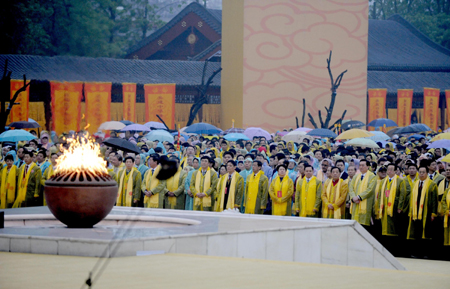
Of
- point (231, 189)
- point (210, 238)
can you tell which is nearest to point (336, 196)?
point (231, 189)

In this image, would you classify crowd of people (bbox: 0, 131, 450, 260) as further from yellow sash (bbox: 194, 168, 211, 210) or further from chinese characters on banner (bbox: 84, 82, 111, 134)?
chinese characters on banner (bbox: 84, 82, 111, 134)

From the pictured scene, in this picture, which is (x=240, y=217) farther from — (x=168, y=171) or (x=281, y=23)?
(x=281, y=23)

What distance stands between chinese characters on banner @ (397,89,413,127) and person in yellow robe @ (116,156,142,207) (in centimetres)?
2567

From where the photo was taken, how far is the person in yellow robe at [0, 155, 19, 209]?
12.4 m

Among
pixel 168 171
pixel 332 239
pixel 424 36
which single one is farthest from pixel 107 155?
pixel 424 36

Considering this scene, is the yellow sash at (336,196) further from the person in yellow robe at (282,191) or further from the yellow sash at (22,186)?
the yellow sash at (22,186)

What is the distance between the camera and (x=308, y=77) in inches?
1331

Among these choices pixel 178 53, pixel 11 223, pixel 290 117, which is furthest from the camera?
pixel 178 53

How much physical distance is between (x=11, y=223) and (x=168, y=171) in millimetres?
4679

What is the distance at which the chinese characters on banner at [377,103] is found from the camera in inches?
1391

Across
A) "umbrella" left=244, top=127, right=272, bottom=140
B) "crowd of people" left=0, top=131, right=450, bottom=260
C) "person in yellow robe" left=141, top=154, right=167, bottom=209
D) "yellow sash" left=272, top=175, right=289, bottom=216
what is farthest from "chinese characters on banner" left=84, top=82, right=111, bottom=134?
"yellow sash" left=272, top=175, right=289, bottom=216

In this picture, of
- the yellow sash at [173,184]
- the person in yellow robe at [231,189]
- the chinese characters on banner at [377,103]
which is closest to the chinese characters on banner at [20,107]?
the chinese characters on banner at [377,103]

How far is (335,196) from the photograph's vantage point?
34.6ft

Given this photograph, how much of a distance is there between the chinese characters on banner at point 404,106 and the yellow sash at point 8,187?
2622 centimetres
